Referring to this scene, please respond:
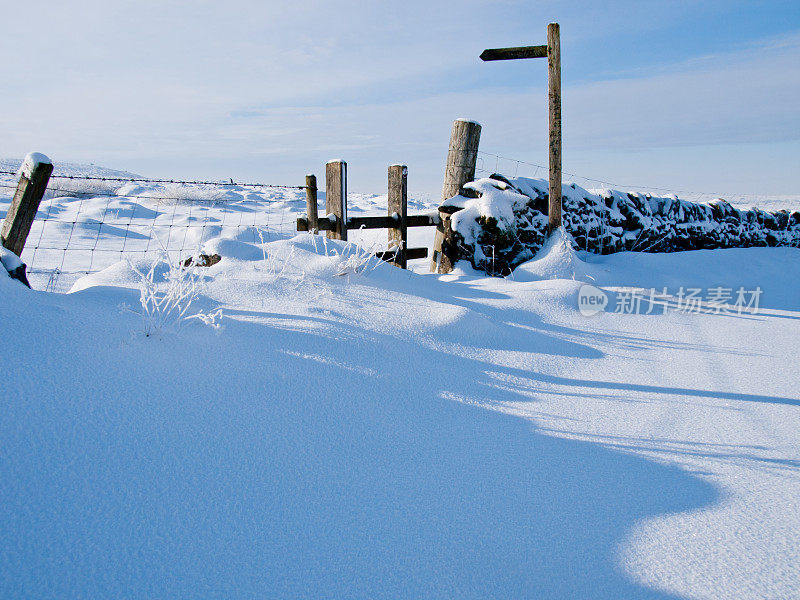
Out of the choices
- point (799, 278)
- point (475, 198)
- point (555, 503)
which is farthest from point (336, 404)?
point (799, 278)

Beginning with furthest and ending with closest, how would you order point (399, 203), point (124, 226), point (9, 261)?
point (124, 226) → point (399, 203) → point (9, 261)

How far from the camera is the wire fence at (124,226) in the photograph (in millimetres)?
5412

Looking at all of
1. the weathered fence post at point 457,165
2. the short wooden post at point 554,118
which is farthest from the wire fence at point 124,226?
the short wooden post at point 554,118

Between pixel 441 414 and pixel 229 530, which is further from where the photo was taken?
pixel 441 414

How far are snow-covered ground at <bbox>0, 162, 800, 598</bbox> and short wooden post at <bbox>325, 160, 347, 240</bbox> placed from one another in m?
2.10

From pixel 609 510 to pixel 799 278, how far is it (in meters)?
7.91

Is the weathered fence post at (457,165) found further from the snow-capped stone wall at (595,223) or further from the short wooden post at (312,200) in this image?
the short wooden post at (312,200)

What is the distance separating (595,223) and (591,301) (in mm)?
2860

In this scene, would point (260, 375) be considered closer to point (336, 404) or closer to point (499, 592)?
point (336, 404)

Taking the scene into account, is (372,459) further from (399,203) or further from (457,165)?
(457,165)

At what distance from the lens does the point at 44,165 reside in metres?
3.71

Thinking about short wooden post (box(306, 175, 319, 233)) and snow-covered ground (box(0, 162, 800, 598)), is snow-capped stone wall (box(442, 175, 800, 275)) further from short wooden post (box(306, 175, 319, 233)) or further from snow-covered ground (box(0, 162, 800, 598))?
snow-covered ground (box(0, 162, 800, 598))

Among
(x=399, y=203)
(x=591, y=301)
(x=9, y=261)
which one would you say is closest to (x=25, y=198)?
(x=9, y=261)

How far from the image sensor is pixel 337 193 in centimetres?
577
